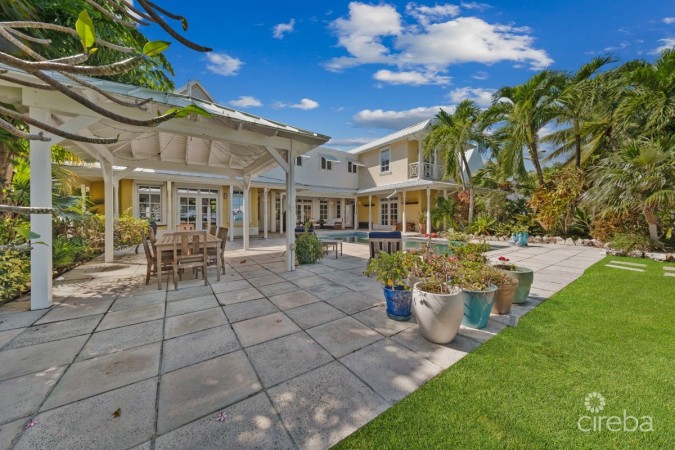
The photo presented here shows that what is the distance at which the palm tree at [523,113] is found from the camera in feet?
34.2

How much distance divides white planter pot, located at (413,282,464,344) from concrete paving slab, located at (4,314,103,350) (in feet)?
13.1

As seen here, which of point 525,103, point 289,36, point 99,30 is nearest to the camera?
point 99,30

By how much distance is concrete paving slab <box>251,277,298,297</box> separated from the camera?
15.6ft

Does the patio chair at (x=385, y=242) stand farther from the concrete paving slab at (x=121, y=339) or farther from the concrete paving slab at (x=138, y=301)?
the concrete paving slab at (x=121, y=339)

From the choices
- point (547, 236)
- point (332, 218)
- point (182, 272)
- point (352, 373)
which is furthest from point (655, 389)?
point (332, 218)

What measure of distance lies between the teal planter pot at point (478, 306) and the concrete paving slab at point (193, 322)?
10.4 feet

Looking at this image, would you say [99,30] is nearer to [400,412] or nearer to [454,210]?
[400,412]

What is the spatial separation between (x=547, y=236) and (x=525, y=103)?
5552mm

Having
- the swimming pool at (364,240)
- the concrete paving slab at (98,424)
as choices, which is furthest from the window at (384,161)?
the concrete paving slab at (98,424)

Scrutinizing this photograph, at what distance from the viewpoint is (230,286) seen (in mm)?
5105

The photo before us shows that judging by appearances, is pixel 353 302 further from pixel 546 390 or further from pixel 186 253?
pixel 186 253

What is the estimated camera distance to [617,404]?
2127 mm

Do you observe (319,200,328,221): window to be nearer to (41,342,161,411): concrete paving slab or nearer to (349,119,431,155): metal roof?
(349,119,431,155): metal roof

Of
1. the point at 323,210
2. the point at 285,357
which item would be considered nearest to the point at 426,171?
the point at 323,210
